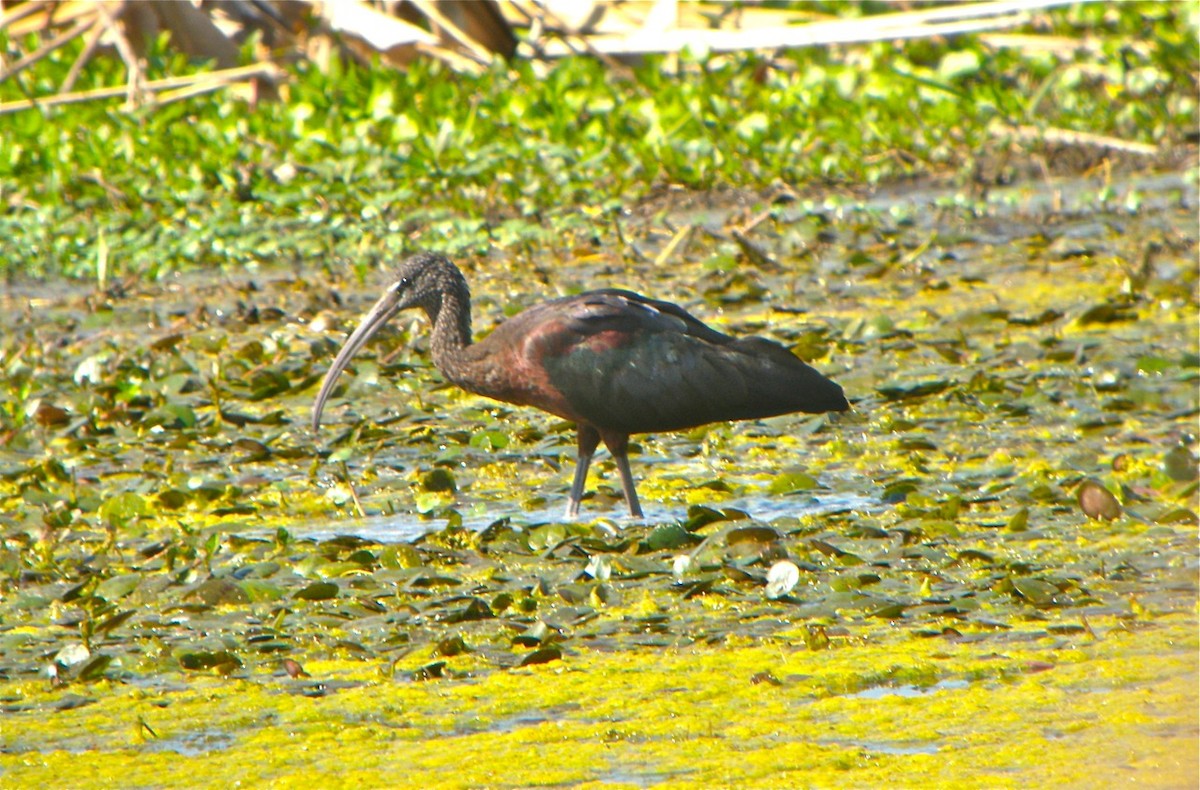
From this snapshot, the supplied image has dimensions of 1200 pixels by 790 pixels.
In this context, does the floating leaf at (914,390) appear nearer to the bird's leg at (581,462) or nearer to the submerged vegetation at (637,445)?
the submerged vegetation at (637,445)

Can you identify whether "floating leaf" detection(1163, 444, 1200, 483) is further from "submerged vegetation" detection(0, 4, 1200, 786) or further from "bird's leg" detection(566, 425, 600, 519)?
"bird's leg" detection(566, 425, 600, 519)

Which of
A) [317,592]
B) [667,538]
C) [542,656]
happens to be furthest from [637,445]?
[542,656]

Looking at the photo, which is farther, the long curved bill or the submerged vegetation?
the long curved bill

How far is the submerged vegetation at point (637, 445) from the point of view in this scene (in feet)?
13.1

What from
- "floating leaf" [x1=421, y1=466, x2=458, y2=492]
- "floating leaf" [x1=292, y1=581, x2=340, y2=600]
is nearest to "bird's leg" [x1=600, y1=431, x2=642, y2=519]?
"floating leaf" [x1=421, y1=466, x2=458, y2=492]

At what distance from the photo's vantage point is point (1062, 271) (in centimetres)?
901

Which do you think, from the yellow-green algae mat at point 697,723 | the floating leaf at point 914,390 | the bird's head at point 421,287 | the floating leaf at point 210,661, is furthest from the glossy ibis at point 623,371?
the floating leaf at point 210,661

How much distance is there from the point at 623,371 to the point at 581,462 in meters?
0.43

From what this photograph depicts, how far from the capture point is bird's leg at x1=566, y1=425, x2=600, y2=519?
568cm

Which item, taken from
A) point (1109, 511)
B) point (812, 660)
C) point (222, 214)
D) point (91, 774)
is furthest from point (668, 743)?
point (222, 214)

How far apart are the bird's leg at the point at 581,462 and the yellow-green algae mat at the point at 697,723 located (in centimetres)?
130

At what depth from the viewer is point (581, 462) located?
5.76m

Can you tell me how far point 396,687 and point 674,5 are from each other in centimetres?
911

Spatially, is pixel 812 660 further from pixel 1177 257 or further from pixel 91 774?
pixel 1177 257
